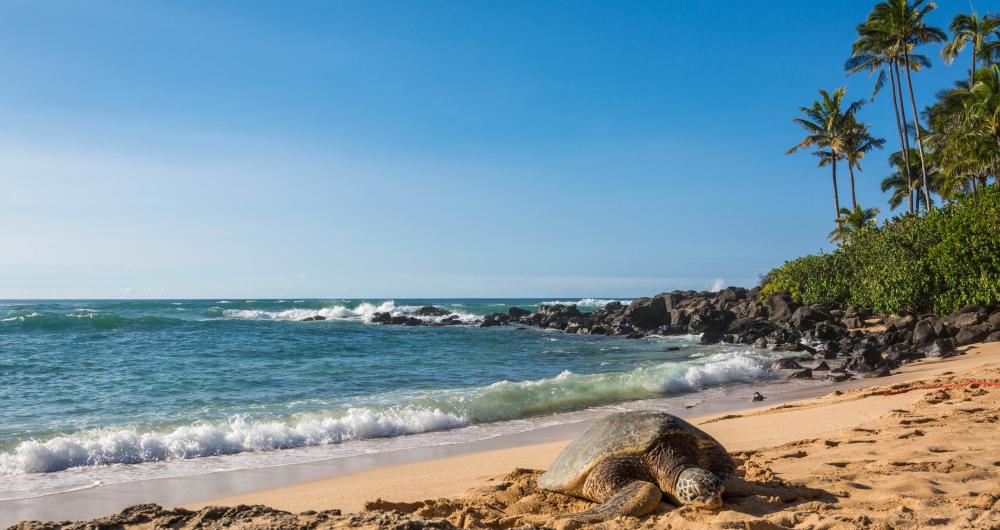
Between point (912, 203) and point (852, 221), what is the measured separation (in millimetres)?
4746

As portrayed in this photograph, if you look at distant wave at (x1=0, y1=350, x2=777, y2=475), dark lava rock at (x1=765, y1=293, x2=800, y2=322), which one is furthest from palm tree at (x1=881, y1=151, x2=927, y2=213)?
distant wave at (x1=0, y1=350, x2=777, y2=475)

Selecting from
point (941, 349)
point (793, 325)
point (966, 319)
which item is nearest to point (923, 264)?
point (966, 319)

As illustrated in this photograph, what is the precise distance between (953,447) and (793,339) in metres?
19.0

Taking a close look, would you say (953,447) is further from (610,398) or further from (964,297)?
(964,297)

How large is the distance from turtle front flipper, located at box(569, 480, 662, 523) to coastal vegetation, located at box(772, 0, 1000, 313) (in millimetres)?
19680

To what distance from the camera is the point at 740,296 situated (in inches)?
1480

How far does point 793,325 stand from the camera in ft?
86.3

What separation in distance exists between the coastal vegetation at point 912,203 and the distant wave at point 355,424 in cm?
1080

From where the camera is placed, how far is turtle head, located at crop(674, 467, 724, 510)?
4.18 m

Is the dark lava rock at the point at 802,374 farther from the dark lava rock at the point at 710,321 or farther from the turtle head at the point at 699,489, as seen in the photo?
the dark lava rock at the point at 710,321

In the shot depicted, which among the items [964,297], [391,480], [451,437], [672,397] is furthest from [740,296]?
[391,480]

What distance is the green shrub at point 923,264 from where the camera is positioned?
19.0m

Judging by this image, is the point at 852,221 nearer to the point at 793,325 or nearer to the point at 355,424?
the point at 793,325

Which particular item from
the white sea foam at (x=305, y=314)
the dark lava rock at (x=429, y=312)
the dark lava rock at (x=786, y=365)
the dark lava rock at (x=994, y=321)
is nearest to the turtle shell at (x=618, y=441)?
the dark lava rock at (x=786, y=365)
